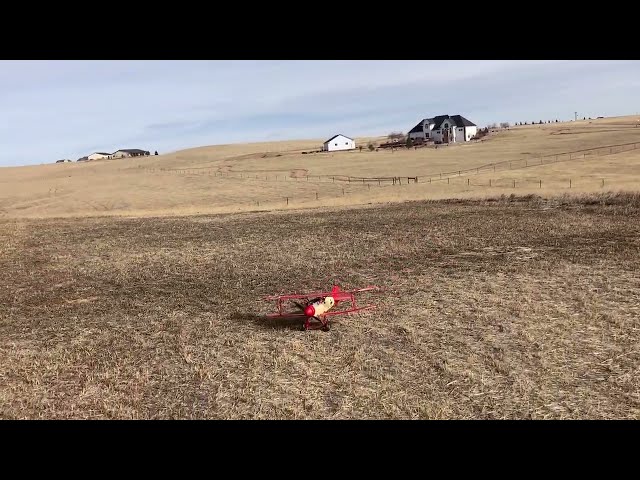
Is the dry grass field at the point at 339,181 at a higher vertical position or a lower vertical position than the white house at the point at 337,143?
lower

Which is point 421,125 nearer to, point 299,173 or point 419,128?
point 419,128

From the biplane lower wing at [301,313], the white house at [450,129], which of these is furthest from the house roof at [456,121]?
the biplane lower wing at [301,313]

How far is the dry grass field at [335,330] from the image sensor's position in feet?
20.9

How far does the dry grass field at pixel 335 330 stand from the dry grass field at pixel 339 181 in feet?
65.8

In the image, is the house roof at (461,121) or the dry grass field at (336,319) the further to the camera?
the house roof at (461,121)

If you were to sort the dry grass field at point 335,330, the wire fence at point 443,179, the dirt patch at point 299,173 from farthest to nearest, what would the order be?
the dirt patch at point 299,173 → the wire fence at point 443,179 → the dry grass field at point 335,330

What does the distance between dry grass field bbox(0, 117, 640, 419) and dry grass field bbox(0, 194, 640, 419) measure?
1.6 inches

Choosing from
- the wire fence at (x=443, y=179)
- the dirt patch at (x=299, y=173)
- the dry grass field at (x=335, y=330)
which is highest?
the dirt patch at (x=299, y=173)

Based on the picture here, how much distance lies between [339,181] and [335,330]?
51.4 metres

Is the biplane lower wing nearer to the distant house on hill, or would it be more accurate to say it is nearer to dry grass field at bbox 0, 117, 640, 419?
dry grass field at bbox 0, 117, 640, 419

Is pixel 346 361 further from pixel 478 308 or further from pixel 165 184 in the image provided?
pixel 165 184

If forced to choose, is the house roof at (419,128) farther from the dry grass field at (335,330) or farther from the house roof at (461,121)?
the dry grass field at (335,330)
